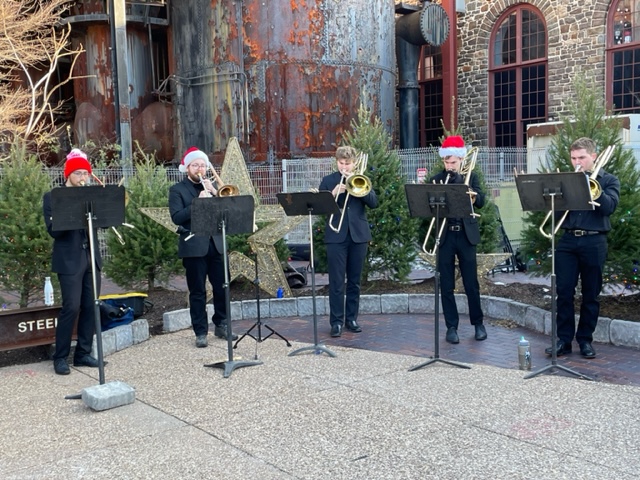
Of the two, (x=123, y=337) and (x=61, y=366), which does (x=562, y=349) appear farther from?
(x=61, y=366)

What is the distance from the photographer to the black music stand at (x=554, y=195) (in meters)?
5.76

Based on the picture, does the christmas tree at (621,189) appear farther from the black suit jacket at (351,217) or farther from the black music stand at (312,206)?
the black music stand at (312,206)

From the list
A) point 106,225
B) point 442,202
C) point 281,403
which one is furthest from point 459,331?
point 106,225

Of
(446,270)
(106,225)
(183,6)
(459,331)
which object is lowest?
(459,331)

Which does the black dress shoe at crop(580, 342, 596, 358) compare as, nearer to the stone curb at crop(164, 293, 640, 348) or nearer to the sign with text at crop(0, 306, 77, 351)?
the stone curb at crop(164, 293, 640, 348)

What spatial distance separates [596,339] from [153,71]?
50.9 feet

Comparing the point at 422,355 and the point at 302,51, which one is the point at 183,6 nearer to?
the point at 302,51

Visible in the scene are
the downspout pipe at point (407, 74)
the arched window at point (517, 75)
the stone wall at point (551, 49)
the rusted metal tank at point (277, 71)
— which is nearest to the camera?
the rusted metal tank at point (277, 71)

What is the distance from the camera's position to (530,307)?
786 centimetres

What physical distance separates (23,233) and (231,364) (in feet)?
10.8

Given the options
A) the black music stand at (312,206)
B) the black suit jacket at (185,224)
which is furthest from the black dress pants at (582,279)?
the black suit jacket at (185,224)

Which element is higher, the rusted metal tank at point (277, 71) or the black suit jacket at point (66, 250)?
the rusted metal tank at point (277, 71)

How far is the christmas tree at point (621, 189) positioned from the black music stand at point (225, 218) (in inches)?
146

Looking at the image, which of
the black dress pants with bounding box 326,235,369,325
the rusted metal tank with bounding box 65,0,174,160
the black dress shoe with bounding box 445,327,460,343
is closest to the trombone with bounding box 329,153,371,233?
the black dress pants with bounding box 326,235,369,325
